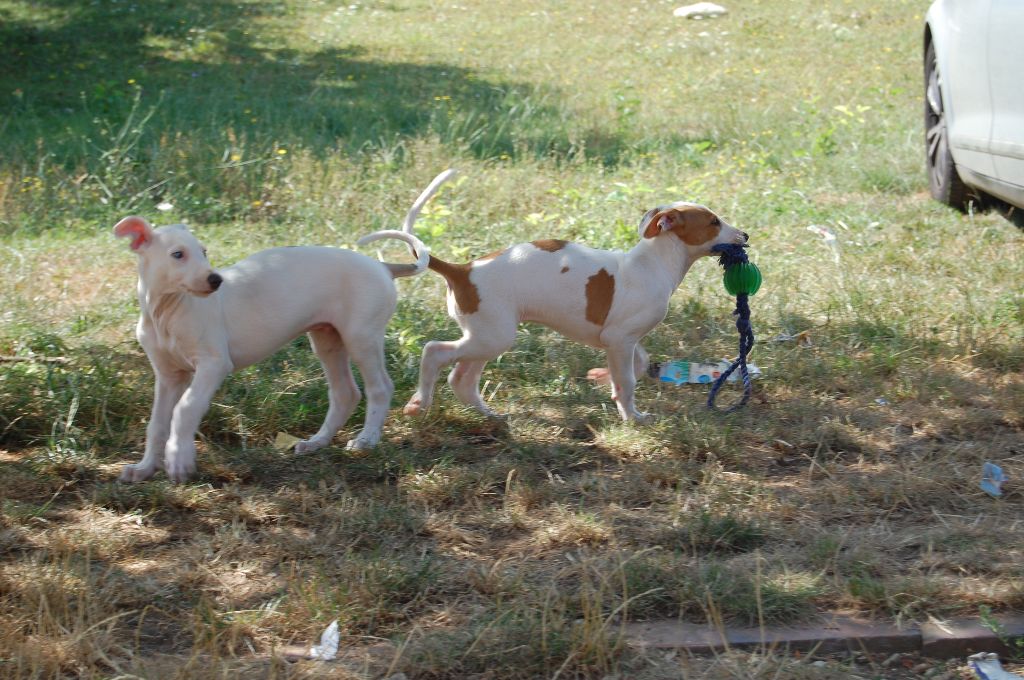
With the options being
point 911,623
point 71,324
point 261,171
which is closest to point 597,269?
point 911,623

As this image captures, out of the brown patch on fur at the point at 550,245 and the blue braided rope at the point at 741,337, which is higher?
the brown patch on fur at the point at 550,245

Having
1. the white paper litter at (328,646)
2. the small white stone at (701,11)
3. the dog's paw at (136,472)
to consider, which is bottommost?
the small white stone at (701,11)

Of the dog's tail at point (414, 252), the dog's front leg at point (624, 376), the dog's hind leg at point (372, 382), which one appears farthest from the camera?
the dog's front leg at point (624, 376)

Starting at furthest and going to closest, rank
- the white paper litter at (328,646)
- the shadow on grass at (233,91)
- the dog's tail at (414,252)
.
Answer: the shadow on grass at (233,91) → the dog's tail at (414,252) → the white paper litter at (328,646)

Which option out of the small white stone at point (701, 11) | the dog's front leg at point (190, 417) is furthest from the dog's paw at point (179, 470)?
the small white stone at point (701, 11)

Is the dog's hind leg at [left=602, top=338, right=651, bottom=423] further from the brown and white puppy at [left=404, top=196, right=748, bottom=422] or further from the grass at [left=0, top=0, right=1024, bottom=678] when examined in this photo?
the grass at [left=0, top=0, right=1024, bottom=678]

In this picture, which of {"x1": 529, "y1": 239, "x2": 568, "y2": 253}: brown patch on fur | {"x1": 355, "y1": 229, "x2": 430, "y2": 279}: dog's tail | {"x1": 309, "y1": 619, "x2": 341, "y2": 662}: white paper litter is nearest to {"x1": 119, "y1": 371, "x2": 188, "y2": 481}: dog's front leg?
{"x1": 355, "y1": 229, "x2": 430, "y2": 279}: dog's tail

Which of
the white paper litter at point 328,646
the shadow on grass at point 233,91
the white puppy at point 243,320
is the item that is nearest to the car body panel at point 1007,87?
the white puppy at point 243,320

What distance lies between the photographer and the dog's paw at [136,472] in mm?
4371

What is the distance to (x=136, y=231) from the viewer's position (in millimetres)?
4148

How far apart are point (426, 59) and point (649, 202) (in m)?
7.35

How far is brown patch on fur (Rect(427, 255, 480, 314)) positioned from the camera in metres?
4.86

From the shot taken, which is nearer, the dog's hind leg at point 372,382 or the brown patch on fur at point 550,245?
the dog's hind leg at point 372,382

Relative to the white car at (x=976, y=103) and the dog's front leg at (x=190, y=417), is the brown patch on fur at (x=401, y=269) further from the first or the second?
the white car at (x=976, y=103)
